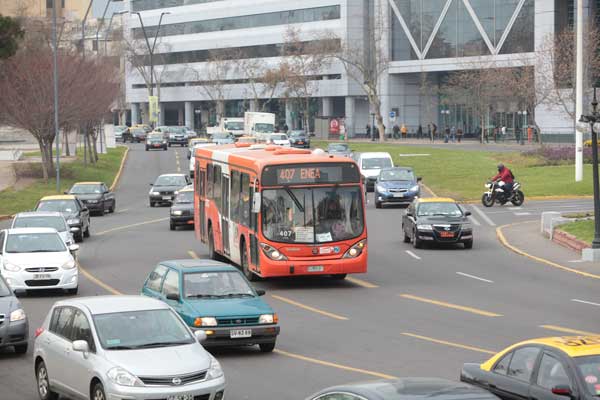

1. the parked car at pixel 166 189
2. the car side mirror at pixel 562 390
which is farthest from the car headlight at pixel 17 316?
the parked car at pixel 166 189

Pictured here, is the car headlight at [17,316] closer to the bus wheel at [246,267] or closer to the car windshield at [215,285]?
the car windshield at [215,285]

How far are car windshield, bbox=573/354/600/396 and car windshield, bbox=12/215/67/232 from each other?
2377cm

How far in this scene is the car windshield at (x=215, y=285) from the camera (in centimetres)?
1895

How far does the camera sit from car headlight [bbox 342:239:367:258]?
85.9 ft

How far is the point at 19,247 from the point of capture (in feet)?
87.0

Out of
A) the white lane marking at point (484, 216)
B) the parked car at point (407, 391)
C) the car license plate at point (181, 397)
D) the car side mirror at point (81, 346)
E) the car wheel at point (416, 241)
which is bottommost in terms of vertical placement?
the white lane marking at point (484, 216)

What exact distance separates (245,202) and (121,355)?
1413 centimetres

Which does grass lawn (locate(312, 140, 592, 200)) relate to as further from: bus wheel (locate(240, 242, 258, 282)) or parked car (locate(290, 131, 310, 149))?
bus wheel (locate(240, 242, 258, 282))

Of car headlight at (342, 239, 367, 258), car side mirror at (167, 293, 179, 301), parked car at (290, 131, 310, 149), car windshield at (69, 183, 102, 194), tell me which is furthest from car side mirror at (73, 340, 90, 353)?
parked car at (290, 131, 310, 149)

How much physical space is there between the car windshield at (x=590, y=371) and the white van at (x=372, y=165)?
149 feet

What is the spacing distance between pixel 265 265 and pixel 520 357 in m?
14.7

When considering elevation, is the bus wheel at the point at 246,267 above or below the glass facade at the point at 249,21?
below

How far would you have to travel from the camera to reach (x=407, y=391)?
841cm

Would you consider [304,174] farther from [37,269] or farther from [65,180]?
[65,180]
